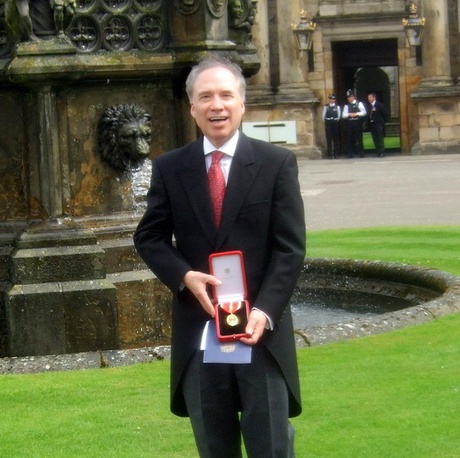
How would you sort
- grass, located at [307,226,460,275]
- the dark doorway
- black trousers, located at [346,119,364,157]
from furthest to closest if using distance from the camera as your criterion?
the dark doorway
black trousers, located at [346,119,364,157]
grass, located at [307,226,460,275]

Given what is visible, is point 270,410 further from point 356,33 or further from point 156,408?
point 356,33

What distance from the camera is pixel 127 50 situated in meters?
9.58

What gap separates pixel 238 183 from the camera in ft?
16.1

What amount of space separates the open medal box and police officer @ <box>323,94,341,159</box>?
3411 centimetres

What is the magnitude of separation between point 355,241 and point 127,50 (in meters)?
6.43

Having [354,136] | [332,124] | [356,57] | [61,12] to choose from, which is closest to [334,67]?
[356,57]

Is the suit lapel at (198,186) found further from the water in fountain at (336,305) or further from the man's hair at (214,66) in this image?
the water in fountain at (336,305)

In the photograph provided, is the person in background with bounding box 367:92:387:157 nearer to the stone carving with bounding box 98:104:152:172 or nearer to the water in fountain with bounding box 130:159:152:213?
the water in fountain with bounding box 130:159:152:213

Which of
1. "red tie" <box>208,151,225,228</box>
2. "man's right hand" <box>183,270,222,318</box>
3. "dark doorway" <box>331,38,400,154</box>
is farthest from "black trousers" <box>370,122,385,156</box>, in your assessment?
"man's right hand" <box>183,270,222,318</box>

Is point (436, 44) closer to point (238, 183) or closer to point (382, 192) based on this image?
point (382, 192)

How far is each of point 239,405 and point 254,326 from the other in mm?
377

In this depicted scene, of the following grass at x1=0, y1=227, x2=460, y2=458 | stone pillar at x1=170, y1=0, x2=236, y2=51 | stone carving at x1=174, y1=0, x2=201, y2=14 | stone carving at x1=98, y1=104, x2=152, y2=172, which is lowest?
grass at x1=0, y1=227, x2=460, y2=458

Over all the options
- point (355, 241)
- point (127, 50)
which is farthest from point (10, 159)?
point (355, 241)

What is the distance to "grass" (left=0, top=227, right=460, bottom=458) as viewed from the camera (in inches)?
259
